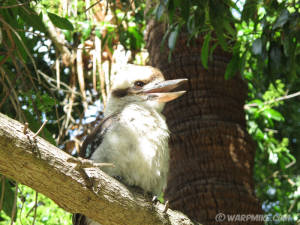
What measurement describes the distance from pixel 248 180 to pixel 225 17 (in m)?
1.24

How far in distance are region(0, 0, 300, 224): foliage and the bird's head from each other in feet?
0.65

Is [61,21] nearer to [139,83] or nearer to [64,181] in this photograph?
[139,83]

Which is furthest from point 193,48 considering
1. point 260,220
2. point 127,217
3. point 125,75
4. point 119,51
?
point 127,217

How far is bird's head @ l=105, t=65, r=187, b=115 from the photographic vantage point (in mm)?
2988

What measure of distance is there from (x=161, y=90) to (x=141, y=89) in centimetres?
13

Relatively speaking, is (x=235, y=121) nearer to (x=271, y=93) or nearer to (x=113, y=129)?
(x=271, y=93)

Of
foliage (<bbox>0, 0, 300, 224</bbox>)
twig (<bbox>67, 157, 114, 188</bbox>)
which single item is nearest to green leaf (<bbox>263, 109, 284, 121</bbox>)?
foliage (<bbox>0, 0, 300, 224</bbox>)

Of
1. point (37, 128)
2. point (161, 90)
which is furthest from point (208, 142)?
point (37, 128)

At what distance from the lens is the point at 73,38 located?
4367 mm

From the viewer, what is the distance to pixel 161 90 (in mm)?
3055

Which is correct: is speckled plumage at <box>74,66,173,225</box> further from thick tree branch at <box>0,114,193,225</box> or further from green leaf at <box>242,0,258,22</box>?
green leaf at <box>242,0,258,22</box>

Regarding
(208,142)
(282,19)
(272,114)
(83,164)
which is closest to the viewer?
(83,164)

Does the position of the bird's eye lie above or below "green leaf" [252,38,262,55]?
below

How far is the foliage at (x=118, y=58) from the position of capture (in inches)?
101
